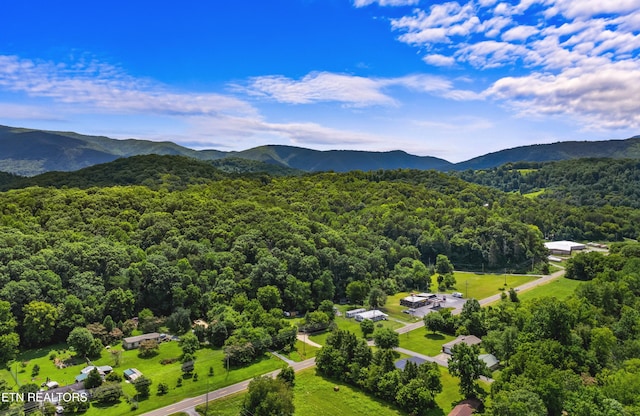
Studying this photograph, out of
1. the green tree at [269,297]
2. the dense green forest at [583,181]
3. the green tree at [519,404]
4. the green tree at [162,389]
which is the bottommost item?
the green tree at [162,389]

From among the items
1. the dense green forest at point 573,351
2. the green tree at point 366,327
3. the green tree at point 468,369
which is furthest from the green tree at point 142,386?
the dense green forest at point 573,351

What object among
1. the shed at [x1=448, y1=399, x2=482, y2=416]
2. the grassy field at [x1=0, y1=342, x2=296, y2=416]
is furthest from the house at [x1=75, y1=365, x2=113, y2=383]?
the shed at [x1=448, y1=399, x2=482, y2=416]

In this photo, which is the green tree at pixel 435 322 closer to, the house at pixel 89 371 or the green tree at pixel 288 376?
the green tree at pixel 288 376

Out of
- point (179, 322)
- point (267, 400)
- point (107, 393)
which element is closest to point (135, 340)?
point (179, 322)

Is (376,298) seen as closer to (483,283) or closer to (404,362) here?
(404,362)

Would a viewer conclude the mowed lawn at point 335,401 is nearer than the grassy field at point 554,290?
Yes

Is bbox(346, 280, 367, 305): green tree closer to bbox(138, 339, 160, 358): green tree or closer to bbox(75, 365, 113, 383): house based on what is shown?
bbox(138, 339, 160, 358): green tree
